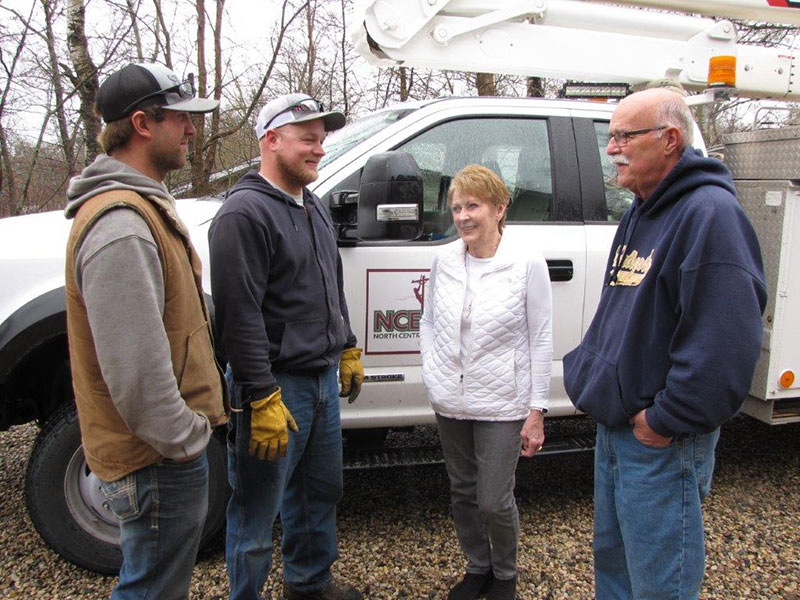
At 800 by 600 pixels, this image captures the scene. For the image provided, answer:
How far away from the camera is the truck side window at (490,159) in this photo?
3287mm

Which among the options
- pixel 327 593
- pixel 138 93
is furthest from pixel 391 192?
pixel 327 593

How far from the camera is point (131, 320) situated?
1.57 m

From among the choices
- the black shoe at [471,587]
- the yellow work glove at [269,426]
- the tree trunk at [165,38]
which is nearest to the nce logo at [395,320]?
the yellow work glove at [269,426]

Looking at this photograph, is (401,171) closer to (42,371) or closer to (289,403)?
(289,403)

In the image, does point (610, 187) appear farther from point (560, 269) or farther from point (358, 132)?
point (358, 132)

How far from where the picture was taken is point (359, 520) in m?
3.49

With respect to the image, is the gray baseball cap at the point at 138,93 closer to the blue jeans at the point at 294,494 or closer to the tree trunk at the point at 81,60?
the blue jeans at the point at 294,494

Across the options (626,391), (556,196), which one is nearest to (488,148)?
(556,196)

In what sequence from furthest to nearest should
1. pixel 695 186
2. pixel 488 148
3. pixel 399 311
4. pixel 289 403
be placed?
pixel 488 148, pixel 399 311, pixel 289 403, pixel 695 186

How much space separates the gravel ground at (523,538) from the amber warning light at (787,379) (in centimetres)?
73

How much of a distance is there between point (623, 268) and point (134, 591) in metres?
1.60

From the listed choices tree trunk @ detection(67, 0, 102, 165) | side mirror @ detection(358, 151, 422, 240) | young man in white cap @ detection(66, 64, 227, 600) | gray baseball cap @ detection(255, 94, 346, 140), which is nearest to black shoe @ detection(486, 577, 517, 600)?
young man in white cap @ detection(66, 64, 227, 600)

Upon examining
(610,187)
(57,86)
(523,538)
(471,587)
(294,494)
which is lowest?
(523,538)

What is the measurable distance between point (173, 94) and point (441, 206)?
1.69 metres
